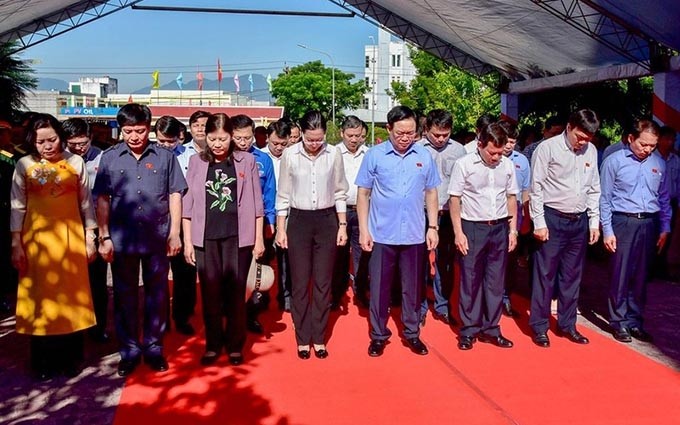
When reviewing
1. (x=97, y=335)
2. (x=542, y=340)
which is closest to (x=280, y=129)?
(x=97, y=335)

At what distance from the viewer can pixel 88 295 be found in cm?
374

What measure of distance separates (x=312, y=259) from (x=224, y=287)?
619 millimetres

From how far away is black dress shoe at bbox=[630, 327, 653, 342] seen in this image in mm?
4508

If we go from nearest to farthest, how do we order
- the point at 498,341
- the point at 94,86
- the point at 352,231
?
1. the point at 498,341
2. the point at 352,231
3. the point at 94,86

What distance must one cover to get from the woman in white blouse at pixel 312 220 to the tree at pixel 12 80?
12.8 m

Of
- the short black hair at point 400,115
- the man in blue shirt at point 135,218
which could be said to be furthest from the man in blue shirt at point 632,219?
the man in blue shirt at point 135,218

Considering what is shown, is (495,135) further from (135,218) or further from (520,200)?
(135,218)

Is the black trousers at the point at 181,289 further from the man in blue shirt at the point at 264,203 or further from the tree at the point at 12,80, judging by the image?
the tree at the point at 12,80

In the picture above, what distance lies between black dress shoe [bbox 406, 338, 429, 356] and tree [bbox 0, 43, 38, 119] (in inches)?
526

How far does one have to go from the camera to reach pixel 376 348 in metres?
4.17

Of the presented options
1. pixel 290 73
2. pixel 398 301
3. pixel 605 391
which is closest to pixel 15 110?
pixel 398 301

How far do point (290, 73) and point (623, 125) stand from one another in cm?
4167

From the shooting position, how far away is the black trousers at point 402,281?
409 cm

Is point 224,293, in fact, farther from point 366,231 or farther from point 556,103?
point 556,103
